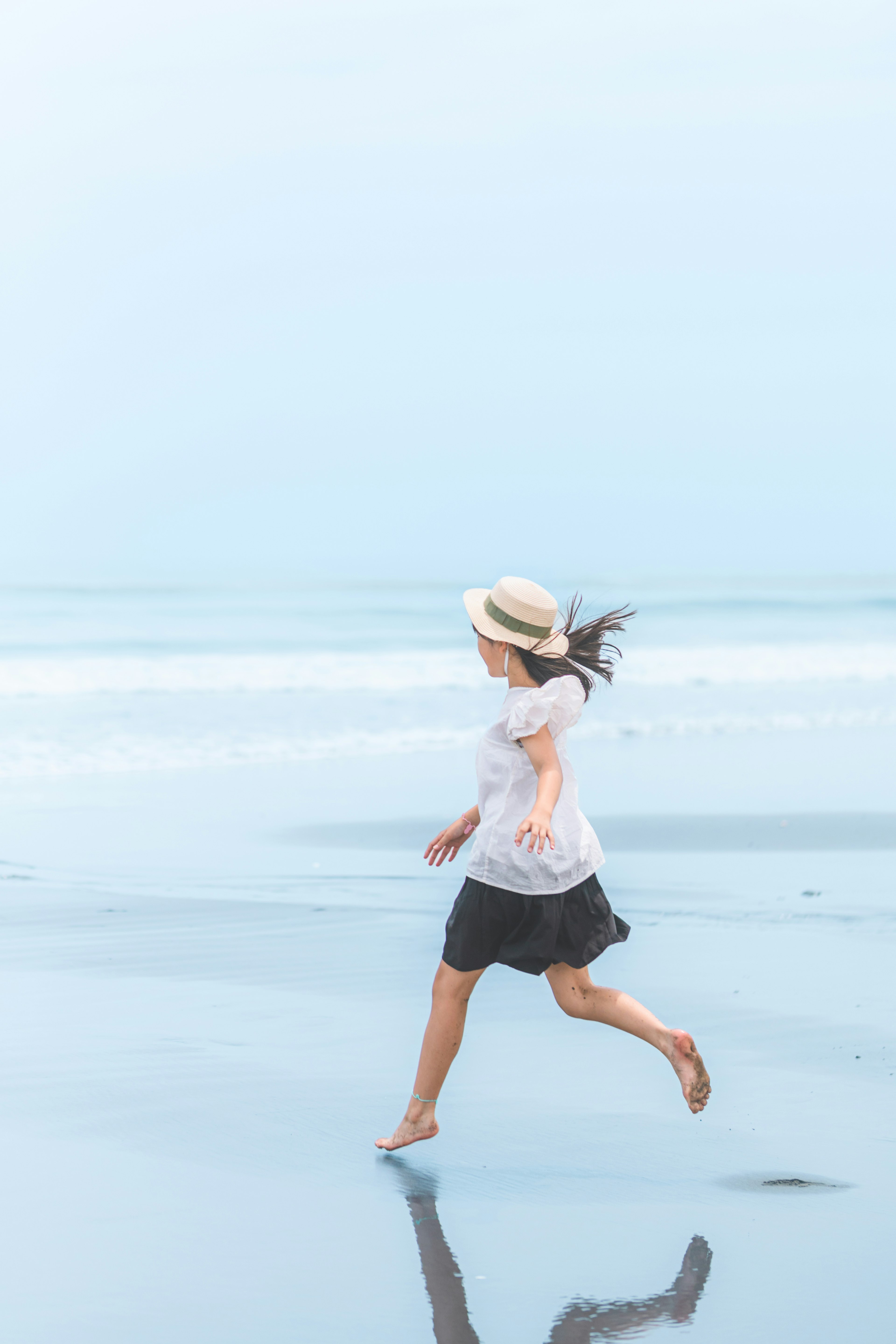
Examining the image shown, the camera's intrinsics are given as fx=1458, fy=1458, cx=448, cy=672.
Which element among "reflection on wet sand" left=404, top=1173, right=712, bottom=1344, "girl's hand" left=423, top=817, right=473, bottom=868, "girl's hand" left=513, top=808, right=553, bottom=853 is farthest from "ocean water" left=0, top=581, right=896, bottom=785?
"reflection on wet sand" left=404, top=1173, right=712, bottom=1344

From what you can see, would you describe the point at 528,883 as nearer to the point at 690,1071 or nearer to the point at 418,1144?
the point at 690,1071

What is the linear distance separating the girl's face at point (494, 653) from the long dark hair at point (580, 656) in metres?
0.01

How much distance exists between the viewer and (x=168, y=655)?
973 inches

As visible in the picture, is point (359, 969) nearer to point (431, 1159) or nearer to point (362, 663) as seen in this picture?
point (431, 1159)

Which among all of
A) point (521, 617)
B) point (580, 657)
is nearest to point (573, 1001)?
point (580, 657)

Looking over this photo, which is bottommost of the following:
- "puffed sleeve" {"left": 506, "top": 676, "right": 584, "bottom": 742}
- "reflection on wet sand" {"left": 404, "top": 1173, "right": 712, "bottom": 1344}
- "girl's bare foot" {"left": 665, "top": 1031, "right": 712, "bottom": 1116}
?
"reflection on wet sand" {"left": 404, "top": 1173, "right": 712, "bottom": 1344}

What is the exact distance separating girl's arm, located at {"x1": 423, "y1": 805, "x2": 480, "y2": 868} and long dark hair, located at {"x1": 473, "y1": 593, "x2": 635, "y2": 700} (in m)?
0.38

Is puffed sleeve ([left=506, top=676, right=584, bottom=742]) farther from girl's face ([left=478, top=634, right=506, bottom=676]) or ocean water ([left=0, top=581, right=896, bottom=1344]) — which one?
ocean water ([left=0, top=581, right=896, bottom=1344])

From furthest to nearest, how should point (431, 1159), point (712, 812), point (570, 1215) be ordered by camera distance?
point (712, 812) < point (431, 1159) < point (570, 1215)

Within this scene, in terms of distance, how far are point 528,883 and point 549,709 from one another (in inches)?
16.5

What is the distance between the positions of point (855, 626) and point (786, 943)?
3165 centimetres

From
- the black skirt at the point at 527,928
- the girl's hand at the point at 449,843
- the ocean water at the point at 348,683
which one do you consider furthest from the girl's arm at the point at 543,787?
the ocean water at the point at 348,683

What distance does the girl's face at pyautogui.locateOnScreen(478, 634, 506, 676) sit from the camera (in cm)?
356

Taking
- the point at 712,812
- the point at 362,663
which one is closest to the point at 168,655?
the point at 362,663
